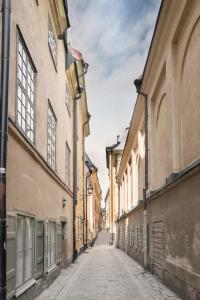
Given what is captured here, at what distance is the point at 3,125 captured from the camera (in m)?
7.25

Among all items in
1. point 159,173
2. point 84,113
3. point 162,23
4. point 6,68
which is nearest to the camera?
point 6,68

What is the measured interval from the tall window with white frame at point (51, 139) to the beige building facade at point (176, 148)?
3.45 metres

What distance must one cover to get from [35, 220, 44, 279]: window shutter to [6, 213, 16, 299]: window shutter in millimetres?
2767

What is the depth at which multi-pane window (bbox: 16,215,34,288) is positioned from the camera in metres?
8.84

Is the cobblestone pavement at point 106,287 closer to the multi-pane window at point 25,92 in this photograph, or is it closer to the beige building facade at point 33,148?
the beige building facade at point 33,148

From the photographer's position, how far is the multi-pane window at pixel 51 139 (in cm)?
1422

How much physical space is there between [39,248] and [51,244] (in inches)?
101

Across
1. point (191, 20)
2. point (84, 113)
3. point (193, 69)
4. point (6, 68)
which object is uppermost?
point (84, 113)

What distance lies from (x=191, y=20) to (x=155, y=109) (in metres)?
6.43

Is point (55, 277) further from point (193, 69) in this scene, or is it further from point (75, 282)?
point (193, 69)

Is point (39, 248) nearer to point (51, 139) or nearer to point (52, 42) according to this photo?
point (51, 139)

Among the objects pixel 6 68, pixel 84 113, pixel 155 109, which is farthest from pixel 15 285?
pixel 84 113

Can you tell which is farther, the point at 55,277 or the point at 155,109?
the point at 155,109

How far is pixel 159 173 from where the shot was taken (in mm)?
15773
